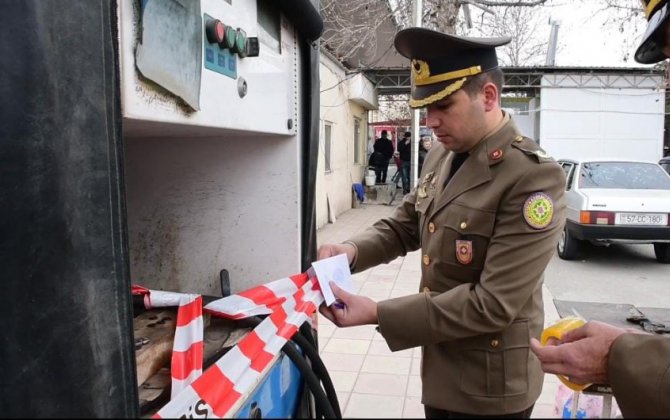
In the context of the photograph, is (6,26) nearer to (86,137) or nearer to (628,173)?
(86,137)

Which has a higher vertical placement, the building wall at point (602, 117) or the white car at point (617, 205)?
the building wall at point (602, 117)

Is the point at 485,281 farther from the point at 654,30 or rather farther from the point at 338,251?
the point at 654,30

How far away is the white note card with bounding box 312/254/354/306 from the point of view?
6.24 feet

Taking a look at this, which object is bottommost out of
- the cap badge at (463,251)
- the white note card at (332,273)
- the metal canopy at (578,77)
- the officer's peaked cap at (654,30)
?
the white note card at (332,273)

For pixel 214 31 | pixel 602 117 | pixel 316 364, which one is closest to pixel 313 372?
pixel 316 364

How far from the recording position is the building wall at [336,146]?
36.9ft

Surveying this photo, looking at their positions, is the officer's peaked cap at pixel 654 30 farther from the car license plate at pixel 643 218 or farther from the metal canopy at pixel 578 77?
the metal canopy at pixel 578 77

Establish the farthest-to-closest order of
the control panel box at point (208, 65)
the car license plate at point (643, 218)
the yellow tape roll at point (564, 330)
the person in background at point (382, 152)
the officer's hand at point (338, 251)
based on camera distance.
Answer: the person in background at point (382, 152), the car license plate at point (643, 218), the officer's hand at point (338, 251), the yellow tape roll at point (564, 330), the control panel box at point (208, 65)

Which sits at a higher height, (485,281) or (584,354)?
(485,281)

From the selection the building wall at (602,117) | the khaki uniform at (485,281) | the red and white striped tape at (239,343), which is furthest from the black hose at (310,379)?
the building wall at (602,117)

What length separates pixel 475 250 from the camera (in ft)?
5.90

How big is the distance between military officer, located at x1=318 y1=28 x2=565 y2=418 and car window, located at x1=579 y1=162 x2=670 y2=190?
7.47m

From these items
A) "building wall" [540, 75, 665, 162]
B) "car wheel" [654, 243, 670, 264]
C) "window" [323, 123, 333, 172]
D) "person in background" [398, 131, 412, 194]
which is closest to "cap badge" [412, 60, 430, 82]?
"car wheel" [654, 243, 670, 264]

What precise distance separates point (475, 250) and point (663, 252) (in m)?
8.36
